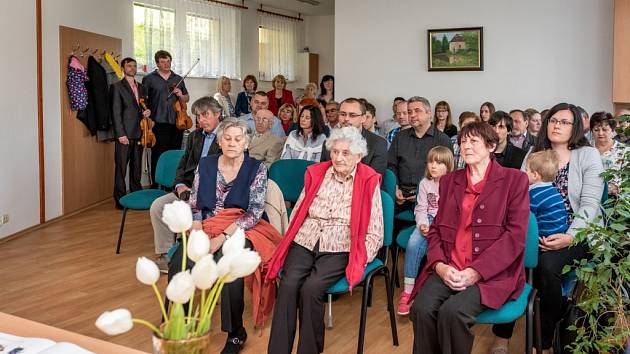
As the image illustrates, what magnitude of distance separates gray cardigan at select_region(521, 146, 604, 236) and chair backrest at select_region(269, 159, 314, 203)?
178 centimetres

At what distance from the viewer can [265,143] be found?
18.4ft

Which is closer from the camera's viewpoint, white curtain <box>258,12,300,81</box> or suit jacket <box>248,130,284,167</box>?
suit jacket <box>248,130,284,167</box>

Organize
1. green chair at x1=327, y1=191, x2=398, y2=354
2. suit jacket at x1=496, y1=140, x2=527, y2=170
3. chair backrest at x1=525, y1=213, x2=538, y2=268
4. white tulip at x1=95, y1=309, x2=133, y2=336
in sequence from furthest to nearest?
suit jacket at x1=496, y1=140, x2=527, y2=170 → green chair at x1=327, y1=191, x2=398, y2=354 → chair backrest at x1=525, y1=213, x2=538, y2=268 → white tulip at x1=95, y1=309, x2=133, y2=336

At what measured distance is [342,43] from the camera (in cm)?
779

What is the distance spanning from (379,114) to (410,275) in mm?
4142

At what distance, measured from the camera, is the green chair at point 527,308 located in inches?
104

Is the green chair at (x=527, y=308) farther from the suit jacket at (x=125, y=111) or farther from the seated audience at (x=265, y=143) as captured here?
the suit jacket at (x=125, y=111)

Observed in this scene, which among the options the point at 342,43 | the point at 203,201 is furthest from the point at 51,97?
the point at 203,201

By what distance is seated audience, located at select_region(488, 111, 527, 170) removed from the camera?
4754 millimetres

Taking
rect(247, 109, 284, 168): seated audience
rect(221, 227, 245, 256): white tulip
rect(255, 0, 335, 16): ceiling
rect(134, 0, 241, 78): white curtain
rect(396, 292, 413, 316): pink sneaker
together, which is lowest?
rect(396, 292, 413, 316): pink sneaker

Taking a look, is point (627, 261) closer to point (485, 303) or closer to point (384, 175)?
point (485, 303)

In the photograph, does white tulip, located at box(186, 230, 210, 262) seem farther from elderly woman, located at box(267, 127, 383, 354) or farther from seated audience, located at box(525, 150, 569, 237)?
seated audience, located at box(525, 150, 569, 237)

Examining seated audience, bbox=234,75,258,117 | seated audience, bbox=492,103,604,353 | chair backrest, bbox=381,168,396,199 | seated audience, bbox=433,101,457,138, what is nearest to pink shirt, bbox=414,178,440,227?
chair backrest, bbox=381,168,396,199

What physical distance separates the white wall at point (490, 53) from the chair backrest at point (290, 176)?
3.35 metres
